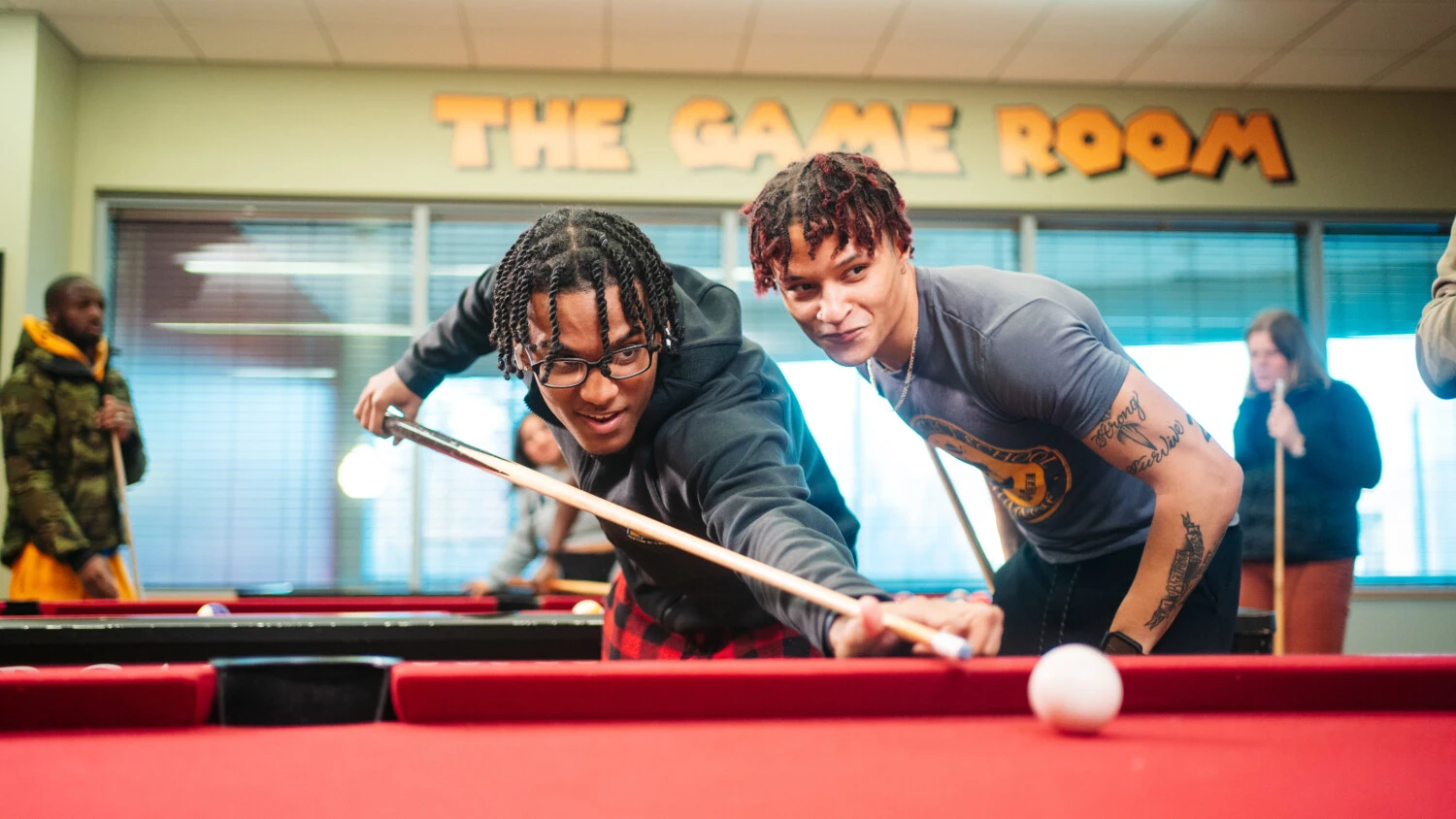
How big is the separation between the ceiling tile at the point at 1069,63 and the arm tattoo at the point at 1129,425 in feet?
11.5

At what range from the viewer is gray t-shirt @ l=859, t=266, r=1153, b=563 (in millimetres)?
1392

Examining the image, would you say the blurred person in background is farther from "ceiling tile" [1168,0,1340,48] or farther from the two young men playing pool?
"ceiling tile" [1168,0,1340,48]

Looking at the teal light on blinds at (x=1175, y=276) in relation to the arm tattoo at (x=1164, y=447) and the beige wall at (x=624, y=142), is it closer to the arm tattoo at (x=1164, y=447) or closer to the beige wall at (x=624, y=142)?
the beige wall at (x=624, y=142)

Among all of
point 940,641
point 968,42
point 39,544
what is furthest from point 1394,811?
point 968,42

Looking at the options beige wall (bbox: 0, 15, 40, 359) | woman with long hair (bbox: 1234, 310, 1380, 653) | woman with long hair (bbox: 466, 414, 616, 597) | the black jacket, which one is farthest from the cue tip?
beige wall (bbox: 0, 15, 40, 359)

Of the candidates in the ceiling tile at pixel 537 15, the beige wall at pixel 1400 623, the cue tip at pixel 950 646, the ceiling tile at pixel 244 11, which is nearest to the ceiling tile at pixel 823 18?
the ceiling tile at pixel 537 15

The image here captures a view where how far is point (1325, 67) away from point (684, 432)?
455 cm

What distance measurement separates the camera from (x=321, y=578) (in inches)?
179

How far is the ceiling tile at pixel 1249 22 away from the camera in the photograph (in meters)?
4.07

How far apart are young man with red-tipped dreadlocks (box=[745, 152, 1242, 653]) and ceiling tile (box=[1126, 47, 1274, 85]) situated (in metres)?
3.48

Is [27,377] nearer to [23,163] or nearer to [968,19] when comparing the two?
[23,163]

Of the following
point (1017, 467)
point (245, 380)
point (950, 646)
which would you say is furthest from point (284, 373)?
point (950, 646)

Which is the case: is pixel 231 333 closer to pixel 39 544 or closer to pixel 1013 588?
pixel 39 544

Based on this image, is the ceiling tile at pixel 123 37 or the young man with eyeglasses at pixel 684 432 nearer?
the young man with eyeglasses at pixel 684 432
